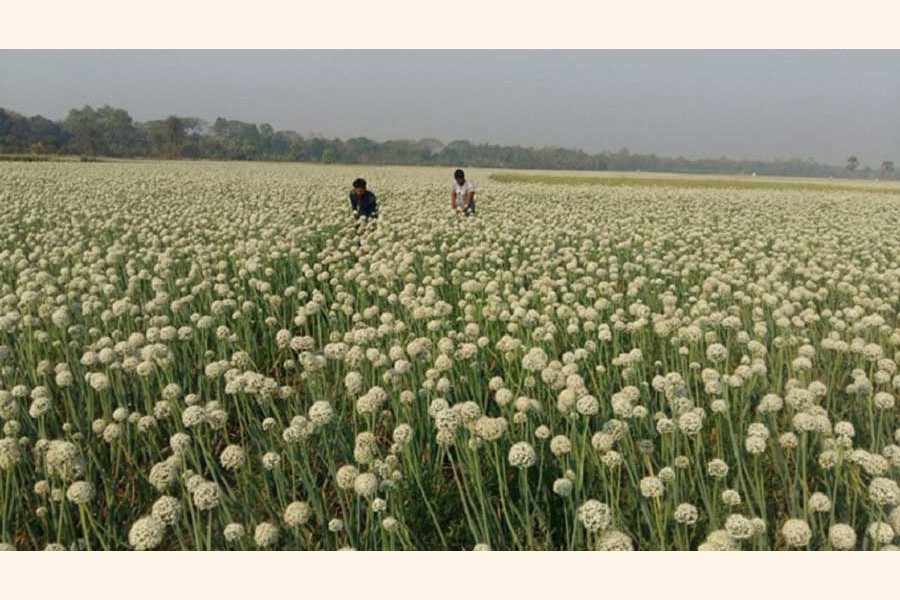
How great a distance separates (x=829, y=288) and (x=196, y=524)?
25.7 feet

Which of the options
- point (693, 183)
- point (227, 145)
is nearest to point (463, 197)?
point (693, 183)

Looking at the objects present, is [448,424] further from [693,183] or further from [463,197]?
[693,183]

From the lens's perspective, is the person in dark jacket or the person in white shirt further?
the person in white shirt

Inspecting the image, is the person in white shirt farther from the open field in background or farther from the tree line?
the tree line

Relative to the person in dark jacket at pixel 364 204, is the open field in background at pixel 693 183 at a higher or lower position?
higher

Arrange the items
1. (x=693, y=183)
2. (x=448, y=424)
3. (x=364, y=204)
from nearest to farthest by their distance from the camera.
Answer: (x=448, y=424)
(x=364, y=204)
(x=693, y=183)

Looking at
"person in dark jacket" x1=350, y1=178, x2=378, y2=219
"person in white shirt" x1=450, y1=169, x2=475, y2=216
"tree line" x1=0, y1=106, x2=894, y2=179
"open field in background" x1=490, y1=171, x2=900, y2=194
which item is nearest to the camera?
"person in dark jacket" x1=350, y1=178, x2=378, y2=219

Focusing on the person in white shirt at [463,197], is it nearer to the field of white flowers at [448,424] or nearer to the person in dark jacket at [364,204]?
the person in dark jacket at [364,204]

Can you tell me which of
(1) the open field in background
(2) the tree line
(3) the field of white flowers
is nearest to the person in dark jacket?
(3) the field of white flowers

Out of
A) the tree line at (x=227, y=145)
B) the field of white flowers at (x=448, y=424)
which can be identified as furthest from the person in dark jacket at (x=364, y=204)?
the tree line at (x=227, y=145)

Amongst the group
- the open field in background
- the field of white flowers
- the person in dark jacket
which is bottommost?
the field of white flowers

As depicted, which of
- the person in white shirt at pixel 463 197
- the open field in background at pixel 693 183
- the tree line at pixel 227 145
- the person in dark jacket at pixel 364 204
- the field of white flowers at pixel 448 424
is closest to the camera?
the field of white flowers at pixel 448 424

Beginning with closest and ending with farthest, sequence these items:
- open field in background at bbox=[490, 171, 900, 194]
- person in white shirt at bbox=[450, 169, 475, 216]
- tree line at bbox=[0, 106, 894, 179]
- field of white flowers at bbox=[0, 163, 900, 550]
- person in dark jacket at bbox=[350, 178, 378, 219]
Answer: field of white flowers at bbox=[0, 163, 900, 550] < person in dark jacket at bbox=[350, 178, 378, 219] < person in white shirt at bbox=[450, 169, 475, 216] < open field in background at bbox=[490, 171, 900, 194] < tree line at bbox=[0, 106, 894, 179]

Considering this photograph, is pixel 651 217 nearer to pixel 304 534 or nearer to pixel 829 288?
pixel 829 288
